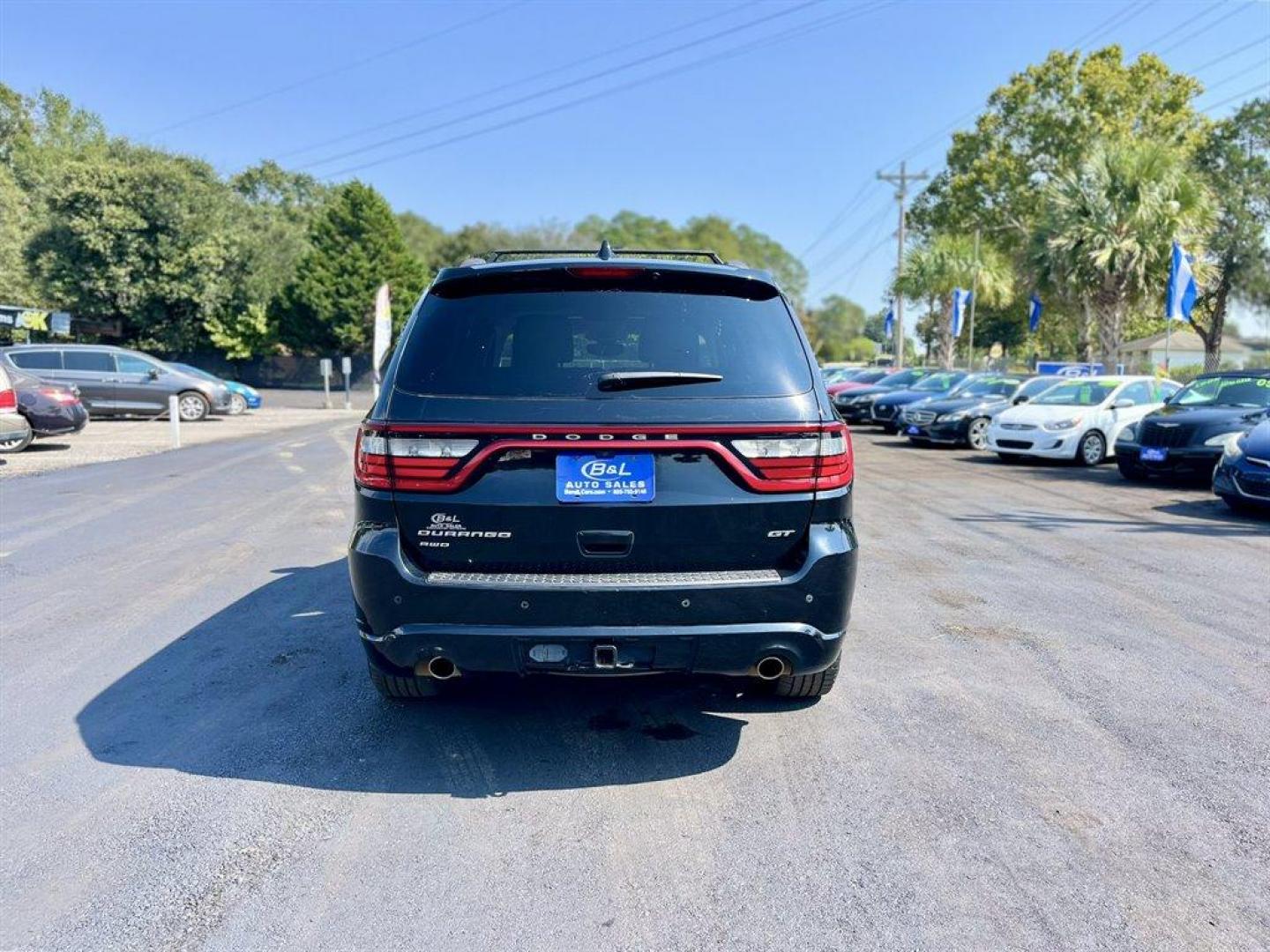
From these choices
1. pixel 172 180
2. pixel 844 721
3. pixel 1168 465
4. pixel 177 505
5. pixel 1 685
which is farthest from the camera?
pixel 172 180

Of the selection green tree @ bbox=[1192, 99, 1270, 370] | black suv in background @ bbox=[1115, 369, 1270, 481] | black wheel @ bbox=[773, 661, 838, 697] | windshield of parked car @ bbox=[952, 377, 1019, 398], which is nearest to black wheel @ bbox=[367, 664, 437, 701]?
black wheel @ bbox=[773, 661, 838, 697]

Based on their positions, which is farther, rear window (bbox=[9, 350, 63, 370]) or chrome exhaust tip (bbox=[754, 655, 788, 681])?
rear window (bbox=[9, 350, 63, 370])

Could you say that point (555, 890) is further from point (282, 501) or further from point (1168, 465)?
point (1168, 465)

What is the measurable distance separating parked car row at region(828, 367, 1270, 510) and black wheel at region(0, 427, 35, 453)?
12.6 metres

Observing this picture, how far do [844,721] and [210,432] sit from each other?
65.1ft

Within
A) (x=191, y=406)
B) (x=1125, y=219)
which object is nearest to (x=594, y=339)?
(x=191, y=406)

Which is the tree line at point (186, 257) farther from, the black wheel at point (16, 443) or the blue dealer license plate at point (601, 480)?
the blue dealer license plate at point (601, 480)

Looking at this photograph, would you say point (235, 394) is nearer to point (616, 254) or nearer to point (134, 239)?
point (134, 239)

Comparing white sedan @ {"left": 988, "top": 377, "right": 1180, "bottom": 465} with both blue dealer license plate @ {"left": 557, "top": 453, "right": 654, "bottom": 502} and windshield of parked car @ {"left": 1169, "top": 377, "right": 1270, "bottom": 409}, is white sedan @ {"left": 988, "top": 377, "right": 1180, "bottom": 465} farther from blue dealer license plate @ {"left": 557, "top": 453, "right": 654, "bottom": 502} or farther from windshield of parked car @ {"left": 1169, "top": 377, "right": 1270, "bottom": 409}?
blue dealer license plate @ {"left": 557, "top": 453, "right": 654, "bottom": 502}

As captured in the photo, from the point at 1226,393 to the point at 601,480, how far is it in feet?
41.0

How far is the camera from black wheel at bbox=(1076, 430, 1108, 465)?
49.6ft

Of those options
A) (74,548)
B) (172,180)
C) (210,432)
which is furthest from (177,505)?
(172,180)

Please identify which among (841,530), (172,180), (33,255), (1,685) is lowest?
(1,685)

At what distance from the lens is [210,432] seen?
68.8 feet
